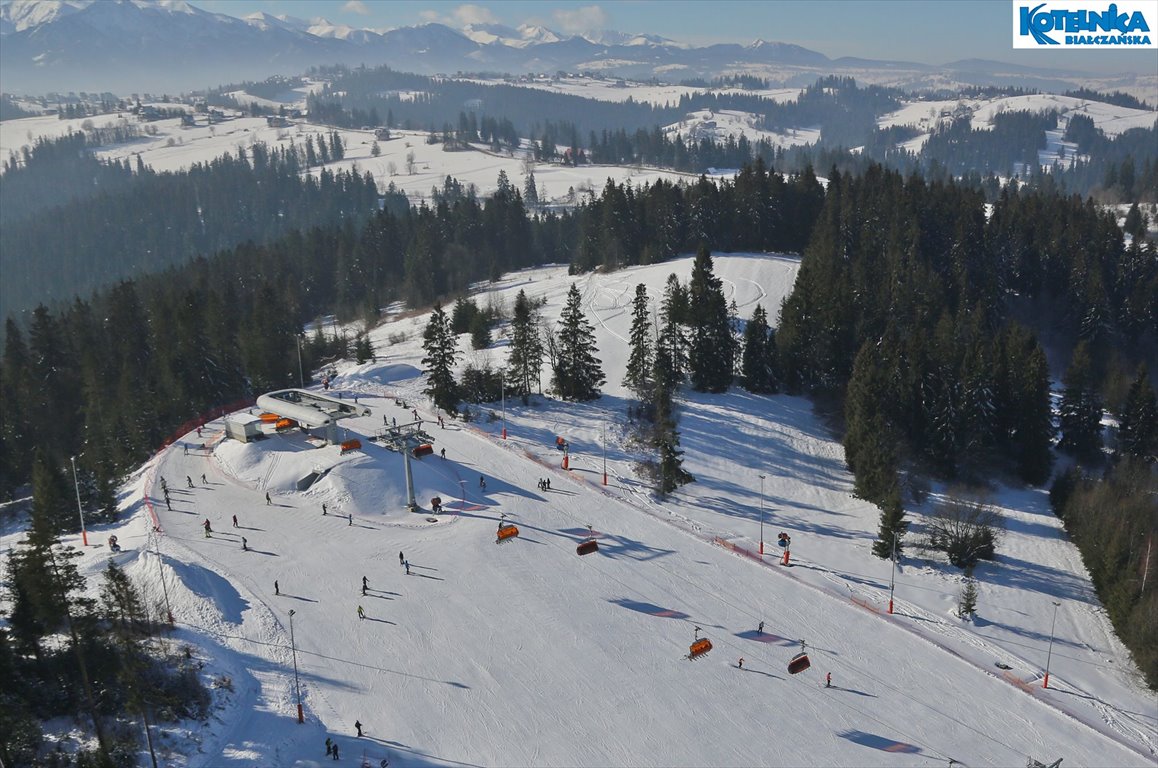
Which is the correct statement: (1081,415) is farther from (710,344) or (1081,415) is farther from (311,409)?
(311,409)

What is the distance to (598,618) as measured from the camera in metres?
44.4

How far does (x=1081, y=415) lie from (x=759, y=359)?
2822 cm

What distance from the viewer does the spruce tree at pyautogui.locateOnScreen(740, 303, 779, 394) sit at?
256 feet

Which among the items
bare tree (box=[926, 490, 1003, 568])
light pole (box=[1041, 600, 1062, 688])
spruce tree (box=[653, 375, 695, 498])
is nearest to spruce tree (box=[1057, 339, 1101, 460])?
bare tree (box=[926, 490, 1003, 568])

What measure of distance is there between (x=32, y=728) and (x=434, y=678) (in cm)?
1643

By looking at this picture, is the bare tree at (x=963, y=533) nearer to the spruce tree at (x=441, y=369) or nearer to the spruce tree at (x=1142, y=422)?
the spruce tree at (x=1142, y=422)

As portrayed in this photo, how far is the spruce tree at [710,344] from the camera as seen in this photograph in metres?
76.9

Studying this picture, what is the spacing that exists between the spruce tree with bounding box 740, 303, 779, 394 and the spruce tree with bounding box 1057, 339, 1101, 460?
83.2ft

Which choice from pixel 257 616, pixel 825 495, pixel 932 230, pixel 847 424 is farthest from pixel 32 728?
pixel 932 230

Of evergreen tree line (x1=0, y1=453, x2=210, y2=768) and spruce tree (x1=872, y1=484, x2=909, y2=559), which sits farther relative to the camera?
spruce tree (x1=872, y1=484, x2=909, y2=559)

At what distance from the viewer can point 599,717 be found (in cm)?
3703

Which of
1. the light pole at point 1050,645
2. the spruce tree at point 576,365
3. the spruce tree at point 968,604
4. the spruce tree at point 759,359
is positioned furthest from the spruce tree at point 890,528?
the spruce tree at point 576,365

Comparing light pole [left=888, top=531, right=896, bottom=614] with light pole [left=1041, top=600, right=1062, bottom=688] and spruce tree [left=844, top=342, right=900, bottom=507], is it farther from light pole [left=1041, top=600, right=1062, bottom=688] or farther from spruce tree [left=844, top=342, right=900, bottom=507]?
spruce tree [left=844, top=342, right=900, bottom=507]

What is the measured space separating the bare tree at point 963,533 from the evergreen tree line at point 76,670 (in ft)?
151
